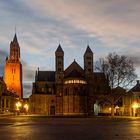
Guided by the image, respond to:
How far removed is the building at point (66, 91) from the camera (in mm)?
128250

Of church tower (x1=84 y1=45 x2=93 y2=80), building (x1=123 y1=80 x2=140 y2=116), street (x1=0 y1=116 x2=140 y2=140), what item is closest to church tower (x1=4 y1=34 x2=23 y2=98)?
church tower (x1=84 y1=45 x2=93 y2=80)

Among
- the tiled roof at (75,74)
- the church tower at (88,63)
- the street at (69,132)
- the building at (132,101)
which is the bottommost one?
the street at (69,132)

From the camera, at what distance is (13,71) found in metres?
194

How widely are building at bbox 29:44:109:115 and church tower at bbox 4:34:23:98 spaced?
51.4 m

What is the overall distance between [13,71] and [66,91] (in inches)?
2752

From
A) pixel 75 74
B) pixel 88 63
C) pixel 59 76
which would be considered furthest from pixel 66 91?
pixel 88 63

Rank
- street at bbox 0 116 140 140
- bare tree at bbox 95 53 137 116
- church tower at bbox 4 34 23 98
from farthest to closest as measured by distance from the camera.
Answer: church tower at bbox 4 34 23 98 < bare tree at bbox 95 53 137 116 < street at bbox 0 116 140 140

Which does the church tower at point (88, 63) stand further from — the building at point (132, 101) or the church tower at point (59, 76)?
the building at point (132, 101)

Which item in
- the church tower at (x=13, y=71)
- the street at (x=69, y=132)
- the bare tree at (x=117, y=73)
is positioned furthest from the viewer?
the church tower at (x=13, y=71)

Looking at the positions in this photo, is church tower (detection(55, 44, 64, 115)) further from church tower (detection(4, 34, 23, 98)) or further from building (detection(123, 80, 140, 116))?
church tower (detection(4, 34, 23, 98))

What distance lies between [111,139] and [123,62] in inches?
3023

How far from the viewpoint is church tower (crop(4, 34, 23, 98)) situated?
194 meters

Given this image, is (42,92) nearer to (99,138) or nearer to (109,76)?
(109,76)

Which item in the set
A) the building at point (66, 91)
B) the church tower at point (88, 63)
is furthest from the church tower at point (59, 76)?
the church tower at point (88, 63)
